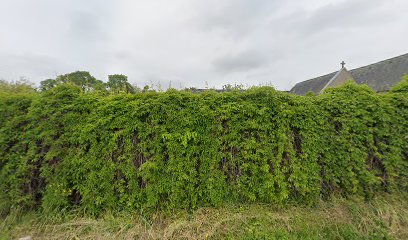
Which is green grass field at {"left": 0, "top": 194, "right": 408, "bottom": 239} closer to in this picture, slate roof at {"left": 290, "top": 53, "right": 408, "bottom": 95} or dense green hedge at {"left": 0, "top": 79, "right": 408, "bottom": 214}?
dense green hedge at {"left": 0, "top": 79, "right": 408, "bottom": 214}

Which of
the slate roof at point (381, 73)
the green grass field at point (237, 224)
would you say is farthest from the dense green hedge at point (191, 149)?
the slate roof at point (381, 73)

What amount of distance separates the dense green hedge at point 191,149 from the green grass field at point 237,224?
19 centimetres

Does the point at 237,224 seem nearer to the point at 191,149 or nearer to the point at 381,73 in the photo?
the point at 191,149

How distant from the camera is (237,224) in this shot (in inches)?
107

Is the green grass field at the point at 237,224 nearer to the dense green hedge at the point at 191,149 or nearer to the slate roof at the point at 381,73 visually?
the dense green hedge at the point at 191,149

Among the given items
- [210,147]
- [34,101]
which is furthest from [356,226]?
[34,101]

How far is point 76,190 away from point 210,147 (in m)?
2.61

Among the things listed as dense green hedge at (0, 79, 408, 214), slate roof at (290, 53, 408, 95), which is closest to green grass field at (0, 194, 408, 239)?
dense green hedge at (0, 79, 408, 214)

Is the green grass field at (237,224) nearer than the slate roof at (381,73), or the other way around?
the green grass field at (237,224)

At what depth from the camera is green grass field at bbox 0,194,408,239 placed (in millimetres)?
2611

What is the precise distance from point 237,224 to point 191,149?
1.43 metres

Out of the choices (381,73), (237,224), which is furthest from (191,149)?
(381,73)

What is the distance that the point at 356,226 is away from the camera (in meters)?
2.78

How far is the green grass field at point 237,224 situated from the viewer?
2.61 metres
